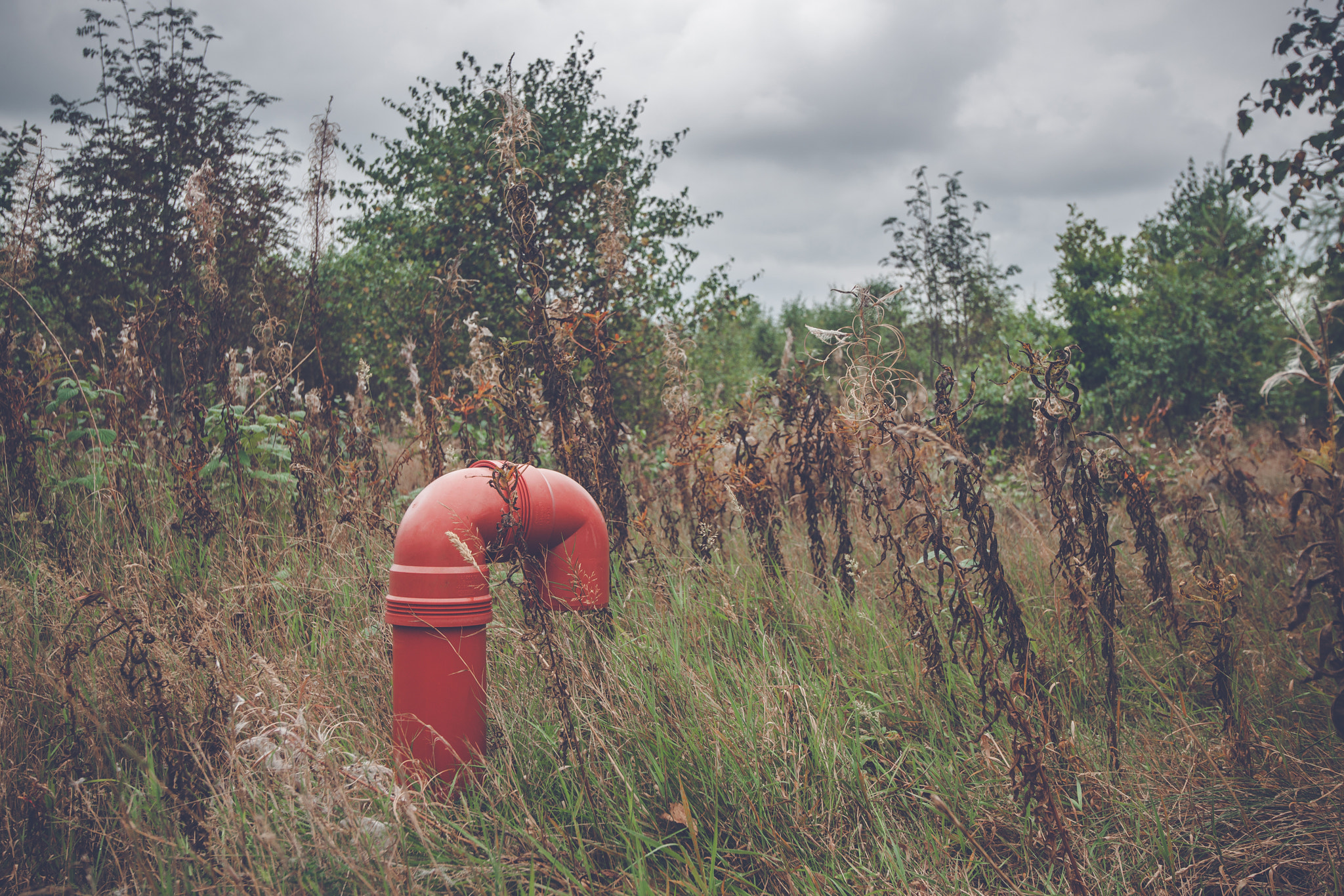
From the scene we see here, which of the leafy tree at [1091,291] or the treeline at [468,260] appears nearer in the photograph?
the treeline at [468,260]

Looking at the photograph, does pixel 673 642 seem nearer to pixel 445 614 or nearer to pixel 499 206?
pixel 445 614

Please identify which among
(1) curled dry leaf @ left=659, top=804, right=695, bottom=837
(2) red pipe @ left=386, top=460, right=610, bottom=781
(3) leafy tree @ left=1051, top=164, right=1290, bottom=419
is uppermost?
(3) leafy tree @ left=1051, top=164, right=1290, bottom=419

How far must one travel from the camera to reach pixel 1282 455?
313 inches

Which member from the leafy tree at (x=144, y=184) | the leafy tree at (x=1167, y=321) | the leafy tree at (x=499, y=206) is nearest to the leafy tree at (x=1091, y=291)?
the leafy tree at (x=1167, y=321)

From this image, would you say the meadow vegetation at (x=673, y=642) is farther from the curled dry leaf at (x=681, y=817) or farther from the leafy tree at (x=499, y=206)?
the leafy tree at (x=499, y=206)

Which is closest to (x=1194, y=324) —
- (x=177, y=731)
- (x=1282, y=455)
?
(x=1282, y=455)

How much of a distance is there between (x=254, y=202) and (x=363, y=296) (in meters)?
5.91

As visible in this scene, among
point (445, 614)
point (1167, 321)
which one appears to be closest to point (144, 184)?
point (445, 614)

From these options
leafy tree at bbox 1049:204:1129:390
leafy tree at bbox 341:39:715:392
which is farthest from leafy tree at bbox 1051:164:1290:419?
leafy tree at bbox 341:39:715:392

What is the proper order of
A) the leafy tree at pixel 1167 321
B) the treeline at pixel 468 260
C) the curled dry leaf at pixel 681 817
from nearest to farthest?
the curled dry leaf at pixel 681 817
the treeline at pixel 468 260
the leafy tree at pixel 1167 321

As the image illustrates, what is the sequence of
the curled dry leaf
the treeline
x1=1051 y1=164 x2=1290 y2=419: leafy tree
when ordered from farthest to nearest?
1. x1=1051 y1=164 x2=1290 y2=419: leafy tree
2. the treeline
3. the curled dry leaf

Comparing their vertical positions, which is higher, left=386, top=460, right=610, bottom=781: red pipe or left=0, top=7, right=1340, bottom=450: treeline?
left=0, top=7, right=1340, bottom=450: treeline

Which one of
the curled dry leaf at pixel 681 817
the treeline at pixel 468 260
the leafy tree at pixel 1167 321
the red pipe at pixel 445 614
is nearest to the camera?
the curled dry leaf at pixel 681 817

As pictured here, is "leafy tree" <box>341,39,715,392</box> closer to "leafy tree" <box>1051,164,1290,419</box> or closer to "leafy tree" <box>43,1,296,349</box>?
"leafy tree" <box>43,1,296,349</box>
